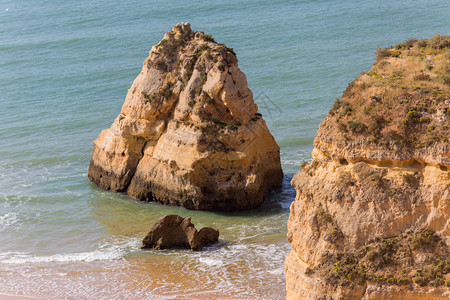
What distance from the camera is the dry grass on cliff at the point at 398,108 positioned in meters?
18.3

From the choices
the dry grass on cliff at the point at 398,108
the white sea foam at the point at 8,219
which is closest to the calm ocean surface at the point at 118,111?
the white sea foam at the point at 8,219

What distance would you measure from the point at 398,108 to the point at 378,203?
9.04 feet

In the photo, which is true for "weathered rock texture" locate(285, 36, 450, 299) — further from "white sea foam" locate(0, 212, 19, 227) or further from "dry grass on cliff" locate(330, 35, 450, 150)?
"white sea foam" locate(0, 212, 19, 227)

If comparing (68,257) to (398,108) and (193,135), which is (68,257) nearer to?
(193,135)

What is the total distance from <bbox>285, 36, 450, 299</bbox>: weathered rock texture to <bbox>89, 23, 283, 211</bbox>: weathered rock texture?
A: 38.6 ft

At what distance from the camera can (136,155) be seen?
33.8 m

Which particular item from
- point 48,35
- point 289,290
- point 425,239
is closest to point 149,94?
point 289,290

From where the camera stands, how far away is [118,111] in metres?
48.1

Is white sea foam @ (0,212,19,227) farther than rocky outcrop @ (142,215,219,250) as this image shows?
Yes

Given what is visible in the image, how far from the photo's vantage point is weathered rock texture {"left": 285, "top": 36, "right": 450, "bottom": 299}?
17625mm

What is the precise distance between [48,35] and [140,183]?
139 ft

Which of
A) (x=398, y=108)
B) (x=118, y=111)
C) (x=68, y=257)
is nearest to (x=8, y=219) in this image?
(x=68, y=257)

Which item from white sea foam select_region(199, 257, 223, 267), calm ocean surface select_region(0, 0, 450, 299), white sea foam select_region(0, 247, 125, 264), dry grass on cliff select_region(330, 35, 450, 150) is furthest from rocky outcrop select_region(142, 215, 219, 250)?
dry grass on cliff select_region(330, 35, 450, 150)

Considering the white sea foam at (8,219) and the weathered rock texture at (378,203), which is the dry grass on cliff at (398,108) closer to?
the weathered rock texture at (378,203)
